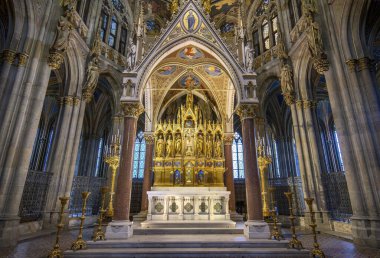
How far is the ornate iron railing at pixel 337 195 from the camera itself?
1052cm

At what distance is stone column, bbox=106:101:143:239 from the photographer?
8.42 m

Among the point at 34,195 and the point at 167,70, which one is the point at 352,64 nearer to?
the point at 167,70

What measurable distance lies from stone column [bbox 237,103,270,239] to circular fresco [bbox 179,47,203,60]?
5.14 metres

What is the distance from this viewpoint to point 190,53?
13703 mm

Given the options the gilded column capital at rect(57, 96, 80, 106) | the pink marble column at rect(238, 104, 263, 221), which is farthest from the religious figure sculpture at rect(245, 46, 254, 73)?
the gilded column capital at rect(57, 96, 80, 106)

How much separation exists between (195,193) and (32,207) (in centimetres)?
810

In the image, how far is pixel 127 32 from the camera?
64.2 feet

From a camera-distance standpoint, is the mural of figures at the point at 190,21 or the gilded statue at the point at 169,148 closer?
the mural of figures at the point at 190,21

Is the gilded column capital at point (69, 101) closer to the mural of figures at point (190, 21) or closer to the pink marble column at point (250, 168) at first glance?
the mural of figures at point (190, 21)

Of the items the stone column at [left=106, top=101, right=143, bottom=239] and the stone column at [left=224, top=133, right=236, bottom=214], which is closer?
the stone column at [left=106, top=101, right=143, bottom=239]

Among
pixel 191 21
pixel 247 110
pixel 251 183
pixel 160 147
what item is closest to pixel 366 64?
pixel 247 110

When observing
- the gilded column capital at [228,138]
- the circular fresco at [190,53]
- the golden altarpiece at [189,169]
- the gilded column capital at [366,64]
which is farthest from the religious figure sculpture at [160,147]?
the gilded column capital at [366,64]

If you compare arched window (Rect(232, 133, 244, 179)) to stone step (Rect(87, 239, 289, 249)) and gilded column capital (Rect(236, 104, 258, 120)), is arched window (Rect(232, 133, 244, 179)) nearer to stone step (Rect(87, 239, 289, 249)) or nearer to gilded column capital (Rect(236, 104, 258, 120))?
gilded column capital (Rect(236, 104, 258, 120))

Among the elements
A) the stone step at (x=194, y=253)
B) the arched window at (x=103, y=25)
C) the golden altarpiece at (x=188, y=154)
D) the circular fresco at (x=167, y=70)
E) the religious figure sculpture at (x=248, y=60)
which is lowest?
the stone step at (x=194, y=253)
